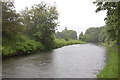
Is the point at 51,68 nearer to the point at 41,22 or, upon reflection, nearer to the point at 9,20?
the point at 9,20

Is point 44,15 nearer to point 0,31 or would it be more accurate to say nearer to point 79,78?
point 0,31

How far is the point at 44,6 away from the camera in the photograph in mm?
34062

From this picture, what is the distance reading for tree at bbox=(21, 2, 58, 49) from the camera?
105ft

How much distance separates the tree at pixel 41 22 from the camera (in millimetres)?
31906

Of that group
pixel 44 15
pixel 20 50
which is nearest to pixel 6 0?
pixel 20 50

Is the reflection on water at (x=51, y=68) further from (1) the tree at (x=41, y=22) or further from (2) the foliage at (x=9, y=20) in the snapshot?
(1) the tree at (x=41, y=22)

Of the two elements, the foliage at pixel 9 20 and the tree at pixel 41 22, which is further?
the tree at pixel 41 22

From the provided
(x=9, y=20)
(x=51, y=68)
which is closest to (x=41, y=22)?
(x=9, y=20)

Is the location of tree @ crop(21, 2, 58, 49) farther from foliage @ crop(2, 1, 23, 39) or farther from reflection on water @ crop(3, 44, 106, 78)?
reflection on water @ crop(3, 44, 106, 78)

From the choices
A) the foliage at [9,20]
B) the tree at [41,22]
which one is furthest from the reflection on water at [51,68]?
the tree at [41,22]

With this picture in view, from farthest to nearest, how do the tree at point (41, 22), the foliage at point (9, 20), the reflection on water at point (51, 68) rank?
the tree at point (41, 22)
the foliage at point (9, 20)
the reflection on water at point (51, 68)

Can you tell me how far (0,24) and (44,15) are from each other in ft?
44.9

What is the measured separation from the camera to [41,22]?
3234cm

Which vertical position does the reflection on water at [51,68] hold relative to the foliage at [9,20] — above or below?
below
